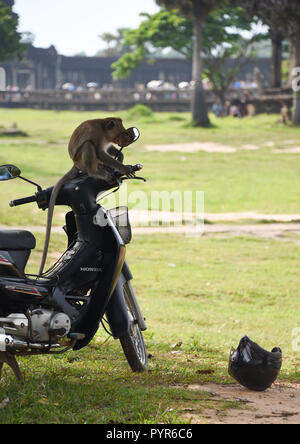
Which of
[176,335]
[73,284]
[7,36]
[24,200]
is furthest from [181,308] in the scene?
[7,36]

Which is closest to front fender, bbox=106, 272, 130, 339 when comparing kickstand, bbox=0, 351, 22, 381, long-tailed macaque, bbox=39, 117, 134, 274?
long-tailed macaque, bbox=39, 117, 134, 274

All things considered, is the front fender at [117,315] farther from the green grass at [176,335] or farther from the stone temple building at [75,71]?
the stone temple building at [75,71]

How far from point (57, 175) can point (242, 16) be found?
27974mm

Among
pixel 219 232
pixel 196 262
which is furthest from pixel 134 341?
pixel 219 232

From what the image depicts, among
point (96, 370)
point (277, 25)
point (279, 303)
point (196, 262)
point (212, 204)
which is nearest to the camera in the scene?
point (96, 370)

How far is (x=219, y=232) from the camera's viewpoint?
13109 millimetres

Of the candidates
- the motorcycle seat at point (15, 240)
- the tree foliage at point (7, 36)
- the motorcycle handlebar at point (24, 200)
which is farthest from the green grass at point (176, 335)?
the tree foliage at point (7, 36)

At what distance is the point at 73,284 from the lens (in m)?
4.66

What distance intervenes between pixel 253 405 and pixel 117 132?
1.83 metres

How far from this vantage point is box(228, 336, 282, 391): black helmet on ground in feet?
15.9

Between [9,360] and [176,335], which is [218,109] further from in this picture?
[9,360]

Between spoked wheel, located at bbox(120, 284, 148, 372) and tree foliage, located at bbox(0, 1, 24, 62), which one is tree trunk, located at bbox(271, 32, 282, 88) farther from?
spoked wheel, located at bbox(120, 284, 148, 372)

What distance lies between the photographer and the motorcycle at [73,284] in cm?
441
